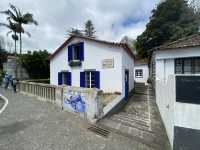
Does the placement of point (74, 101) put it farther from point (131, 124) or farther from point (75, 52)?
point (75, 52)

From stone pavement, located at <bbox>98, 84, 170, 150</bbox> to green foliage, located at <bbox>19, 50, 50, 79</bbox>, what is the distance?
1807cm

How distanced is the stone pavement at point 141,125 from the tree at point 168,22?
15066mm

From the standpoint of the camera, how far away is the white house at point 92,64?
1267 centimetres

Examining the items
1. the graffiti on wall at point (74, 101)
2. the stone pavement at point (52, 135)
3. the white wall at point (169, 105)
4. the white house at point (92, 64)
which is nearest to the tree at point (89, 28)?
the white house at point (92, 64)

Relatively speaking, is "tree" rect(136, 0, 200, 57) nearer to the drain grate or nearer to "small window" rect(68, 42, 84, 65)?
"small window" rect(68, 42, 84, 65)

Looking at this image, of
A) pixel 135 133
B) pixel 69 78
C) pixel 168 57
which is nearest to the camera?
pixel 135 133

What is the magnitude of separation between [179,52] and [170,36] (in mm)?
14852

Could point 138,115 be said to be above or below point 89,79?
below

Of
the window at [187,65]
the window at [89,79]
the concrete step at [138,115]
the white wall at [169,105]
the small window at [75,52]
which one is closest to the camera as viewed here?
the white wall at [169,105]

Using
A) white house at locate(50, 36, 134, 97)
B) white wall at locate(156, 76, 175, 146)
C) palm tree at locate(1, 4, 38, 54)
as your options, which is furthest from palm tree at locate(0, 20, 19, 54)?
white wall at locate(156, 76, 175, 146)

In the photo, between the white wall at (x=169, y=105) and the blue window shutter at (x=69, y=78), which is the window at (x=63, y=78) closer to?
the blue window shutter at (x=69, y=78)

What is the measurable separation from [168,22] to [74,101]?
21029 millimetres

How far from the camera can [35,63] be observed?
84.0 feet

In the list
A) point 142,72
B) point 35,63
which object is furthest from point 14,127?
point 142,72
